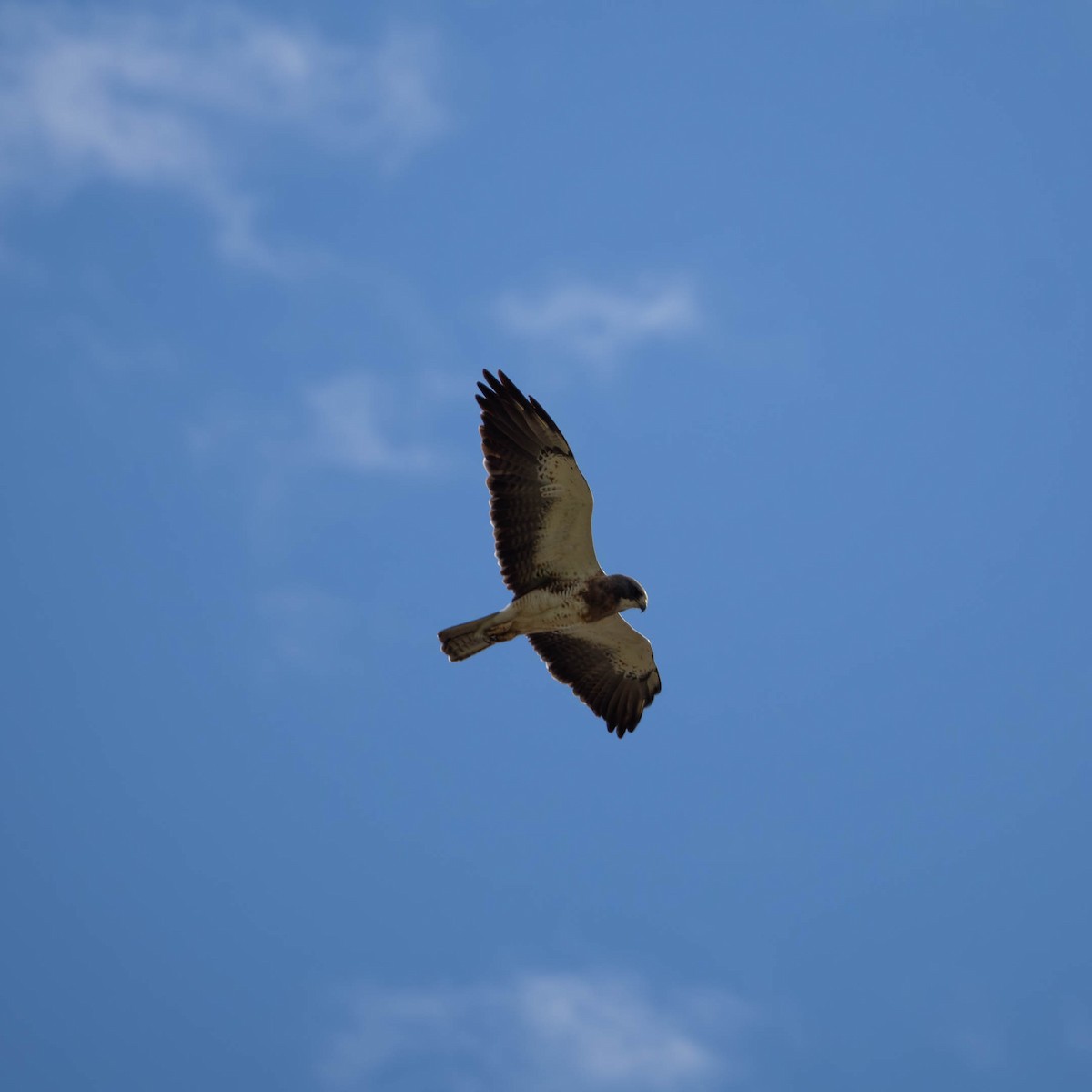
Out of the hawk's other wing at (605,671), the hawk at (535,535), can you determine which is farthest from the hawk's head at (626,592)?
the hawk's other wing at (605,671)

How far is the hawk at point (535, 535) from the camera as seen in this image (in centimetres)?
1470

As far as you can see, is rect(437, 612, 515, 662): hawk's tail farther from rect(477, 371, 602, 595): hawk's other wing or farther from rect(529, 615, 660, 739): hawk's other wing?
rect(529, 615, 660, 739): hawk's other wing

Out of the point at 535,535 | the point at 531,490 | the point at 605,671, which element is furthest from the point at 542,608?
the point at 605,671

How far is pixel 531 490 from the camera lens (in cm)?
1482

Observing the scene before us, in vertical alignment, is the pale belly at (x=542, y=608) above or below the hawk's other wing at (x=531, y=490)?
below

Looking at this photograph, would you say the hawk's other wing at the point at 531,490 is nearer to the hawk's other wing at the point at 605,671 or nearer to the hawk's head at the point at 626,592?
the hawk's head at the point at 626,592

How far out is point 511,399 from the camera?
14742mm

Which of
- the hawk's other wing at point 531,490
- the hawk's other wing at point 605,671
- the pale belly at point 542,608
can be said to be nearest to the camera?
the hawk's other wing at point 531,490

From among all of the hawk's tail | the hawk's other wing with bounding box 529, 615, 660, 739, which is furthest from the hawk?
the hawk's other wing with bounding box 529, 615, 660, 739

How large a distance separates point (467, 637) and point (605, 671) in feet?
7.52

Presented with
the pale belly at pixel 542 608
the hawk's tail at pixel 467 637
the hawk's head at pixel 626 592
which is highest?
the hawk's head at pixel 626 592

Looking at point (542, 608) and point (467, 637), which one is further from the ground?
point (542, 608)

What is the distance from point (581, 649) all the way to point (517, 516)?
213cm

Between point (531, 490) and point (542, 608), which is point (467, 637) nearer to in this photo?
point (542, 608)
